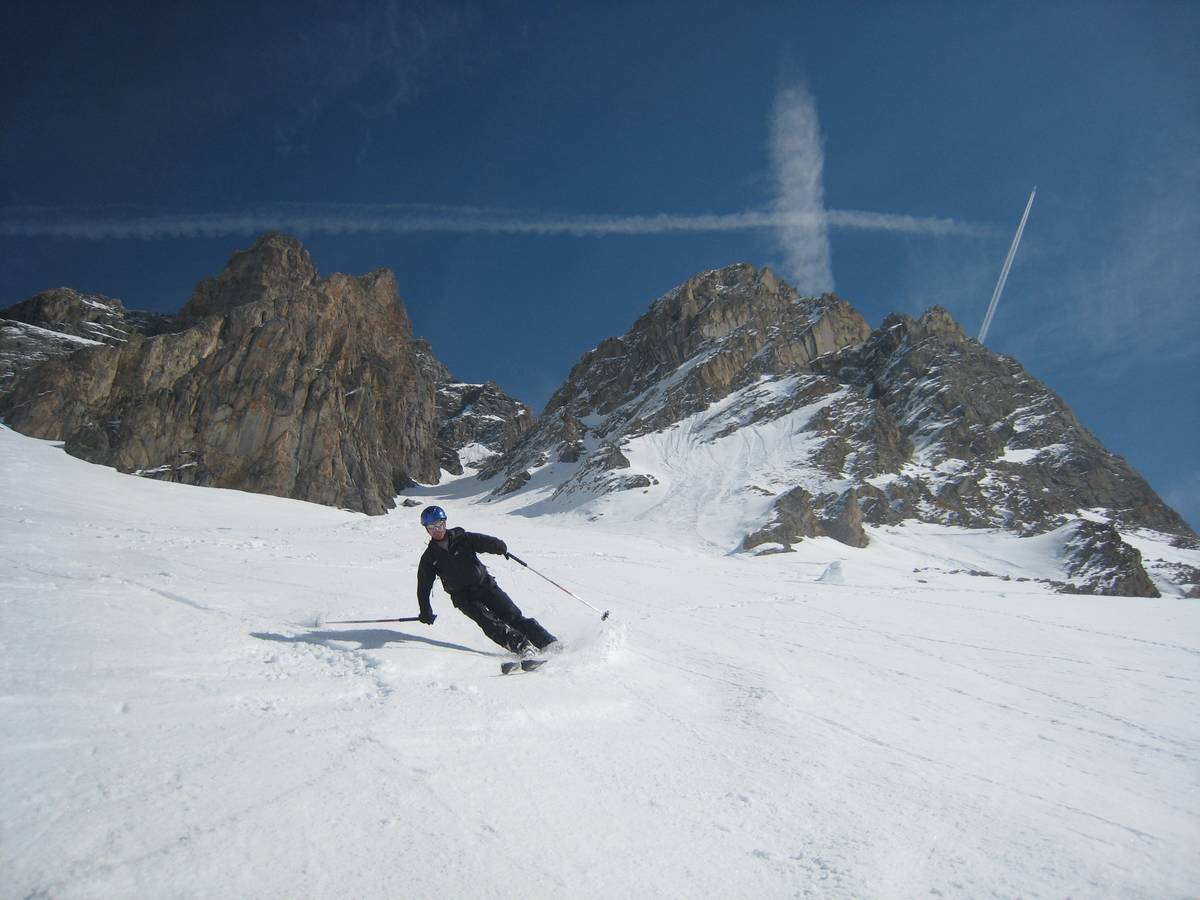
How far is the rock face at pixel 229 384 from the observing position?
131 feet

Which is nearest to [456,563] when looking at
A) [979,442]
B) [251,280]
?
[251,280]

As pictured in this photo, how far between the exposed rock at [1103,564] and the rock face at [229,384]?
52.4 metres

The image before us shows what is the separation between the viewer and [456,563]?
19.1ft

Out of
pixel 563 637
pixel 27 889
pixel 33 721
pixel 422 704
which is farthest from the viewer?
pixel 563 637

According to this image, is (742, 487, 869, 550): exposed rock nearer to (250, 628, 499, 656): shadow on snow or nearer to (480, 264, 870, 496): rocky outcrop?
(480, 264, 870, 496): rocky outcrop

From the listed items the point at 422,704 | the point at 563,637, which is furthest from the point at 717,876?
the point at 563,637

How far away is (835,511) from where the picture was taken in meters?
45.1

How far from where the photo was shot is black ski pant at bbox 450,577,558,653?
18.2 feet

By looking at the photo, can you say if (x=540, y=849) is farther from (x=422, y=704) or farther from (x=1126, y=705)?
(x=1126, y=705)

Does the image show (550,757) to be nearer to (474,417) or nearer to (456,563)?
(456,563)

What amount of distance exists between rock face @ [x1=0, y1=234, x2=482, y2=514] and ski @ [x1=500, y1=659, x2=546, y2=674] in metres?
42.8

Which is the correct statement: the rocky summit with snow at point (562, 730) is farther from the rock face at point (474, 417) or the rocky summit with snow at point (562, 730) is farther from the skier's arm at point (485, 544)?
the rock face at point (474, 417)

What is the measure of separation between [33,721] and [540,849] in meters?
2.42

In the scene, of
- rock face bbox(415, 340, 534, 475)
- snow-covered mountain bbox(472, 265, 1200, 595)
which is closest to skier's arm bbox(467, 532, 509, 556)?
snow-covered mountain bbox(472, 265, 1200, 595)
